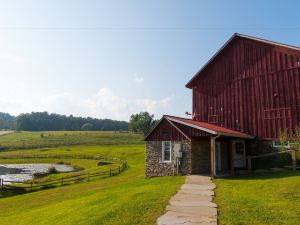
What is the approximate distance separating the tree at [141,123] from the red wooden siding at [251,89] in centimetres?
9673

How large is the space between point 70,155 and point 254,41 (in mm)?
53961

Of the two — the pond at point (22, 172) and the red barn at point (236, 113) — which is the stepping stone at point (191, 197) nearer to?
the red barn at point (236, 113)

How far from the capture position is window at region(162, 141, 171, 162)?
24.4 metres

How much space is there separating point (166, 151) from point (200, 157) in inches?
102

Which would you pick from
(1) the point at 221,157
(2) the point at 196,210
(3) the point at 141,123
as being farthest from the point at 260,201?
(3) the point at 141,123

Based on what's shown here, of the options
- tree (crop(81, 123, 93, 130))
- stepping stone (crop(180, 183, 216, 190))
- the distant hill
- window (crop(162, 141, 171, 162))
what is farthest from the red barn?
the distant hill

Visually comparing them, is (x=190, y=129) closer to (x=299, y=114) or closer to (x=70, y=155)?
(x=299, y=114)

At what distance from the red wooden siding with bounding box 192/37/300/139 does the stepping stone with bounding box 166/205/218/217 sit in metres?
14.3

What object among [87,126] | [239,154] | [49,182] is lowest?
[49,182]

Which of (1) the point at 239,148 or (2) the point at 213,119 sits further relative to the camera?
(2) the point at 213,119

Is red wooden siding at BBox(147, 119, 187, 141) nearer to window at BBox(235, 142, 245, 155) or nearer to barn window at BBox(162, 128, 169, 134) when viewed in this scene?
barn window at BBox(162, 128, 169, 134)

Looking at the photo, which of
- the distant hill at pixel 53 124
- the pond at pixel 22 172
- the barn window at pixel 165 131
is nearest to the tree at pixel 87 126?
the distant hill at pixel 53 124

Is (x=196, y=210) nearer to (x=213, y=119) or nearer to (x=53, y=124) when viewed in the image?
(x=213, y=119)

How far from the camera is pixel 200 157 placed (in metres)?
23.9
